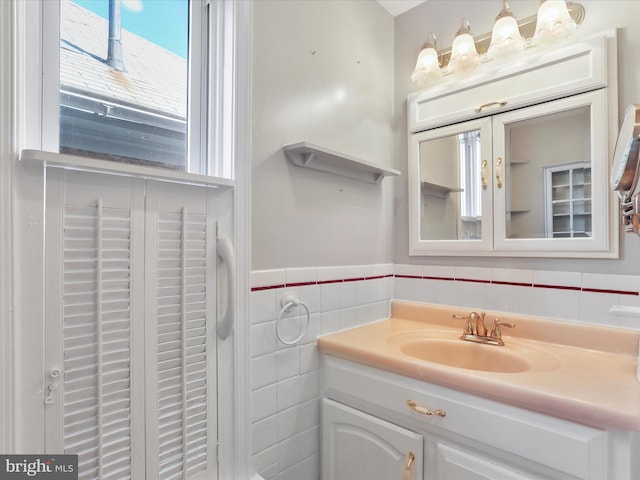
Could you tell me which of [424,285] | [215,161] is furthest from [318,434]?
[215,161]

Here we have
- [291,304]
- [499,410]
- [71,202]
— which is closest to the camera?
[71,202]

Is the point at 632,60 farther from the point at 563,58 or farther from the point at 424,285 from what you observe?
the point at 424,285

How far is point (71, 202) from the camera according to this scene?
33.4 inches

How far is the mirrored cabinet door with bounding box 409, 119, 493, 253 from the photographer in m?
1.57

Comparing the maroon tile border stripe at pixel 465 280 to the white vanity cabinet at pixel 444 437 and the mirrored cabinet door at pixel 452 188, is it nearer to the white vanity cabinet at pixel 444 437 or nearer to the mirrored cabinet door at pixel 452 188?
the mirrored cabinet door at pixel 452 188

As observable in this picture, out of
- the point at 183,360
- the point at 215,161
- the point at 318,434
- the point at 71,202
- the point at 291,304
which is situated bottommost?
the point at 318,434

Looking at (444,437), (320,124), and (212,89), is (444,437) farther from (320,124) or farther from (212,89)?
(212,89)

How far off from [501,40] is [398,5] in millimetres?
646

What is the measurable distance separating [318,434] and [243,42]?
5.06 feet

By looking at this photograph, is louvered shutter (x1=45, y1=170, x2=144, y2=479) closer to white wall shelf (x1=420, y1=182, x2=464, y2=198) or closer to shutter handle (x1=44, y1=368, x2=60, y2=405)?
shutter handle (x1=44, y1=368, x2=60, y2=405)

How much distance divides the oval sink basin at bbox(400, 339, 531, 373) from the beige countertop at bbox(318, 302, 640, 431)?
24mm

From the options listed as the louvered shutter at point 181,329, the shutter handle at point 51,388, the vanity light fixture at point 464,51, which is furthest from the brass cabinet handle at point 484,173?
the shutter handle at point 51,388

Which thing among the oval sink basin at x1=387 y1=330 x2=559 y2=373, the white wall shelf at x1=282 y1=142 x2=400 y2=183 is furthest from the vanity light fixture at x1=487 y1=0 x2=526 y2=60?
the oval sink basin at x1=387 y1=330 x2=559 y2=373

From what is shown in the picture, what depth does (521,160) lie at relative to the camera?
1.49m
